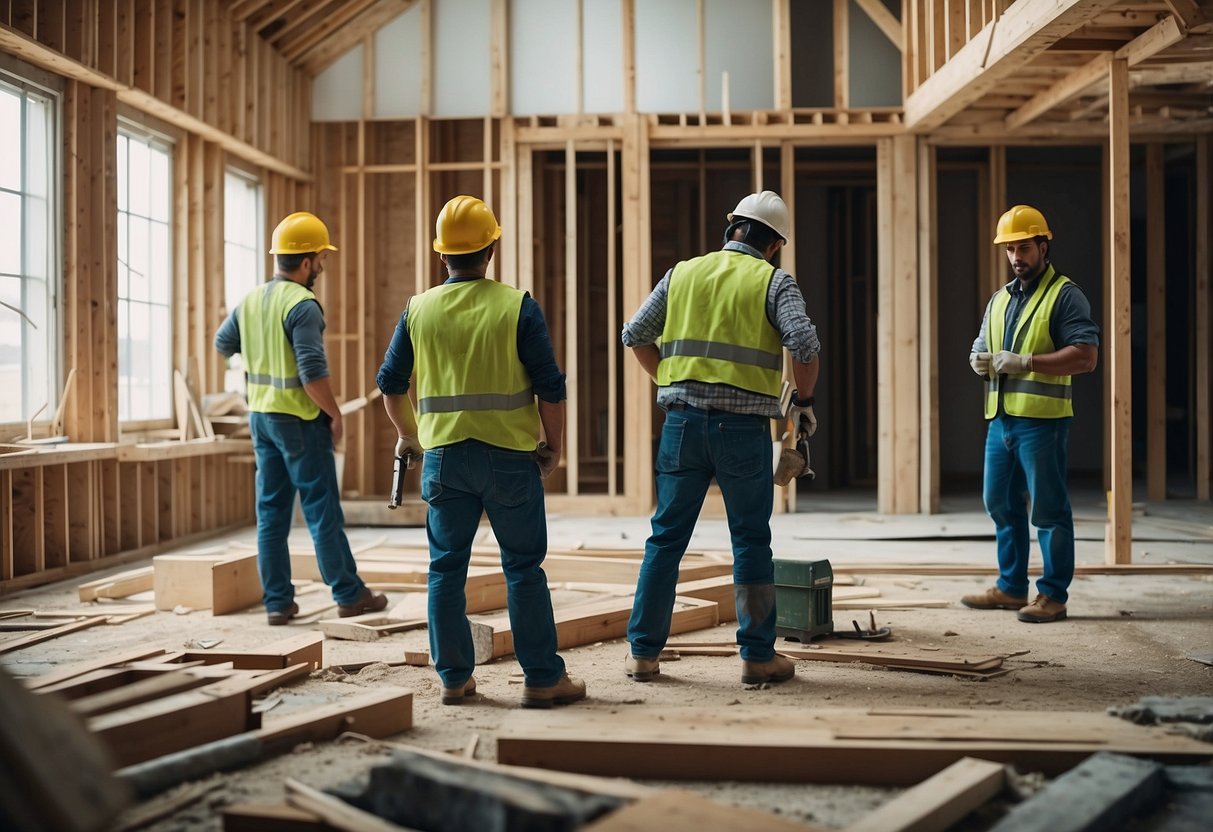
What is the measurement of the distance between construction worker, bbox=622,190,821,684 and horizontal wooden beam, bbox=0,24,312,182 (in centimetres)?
417

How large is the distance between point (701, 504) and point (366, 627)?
1858 millimetres

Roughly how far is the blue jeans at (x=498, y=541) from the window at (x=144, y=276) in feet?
16.0

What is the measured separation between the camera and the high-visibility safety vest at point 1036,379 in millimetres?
5520

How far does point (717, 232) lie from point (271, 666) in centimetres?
866

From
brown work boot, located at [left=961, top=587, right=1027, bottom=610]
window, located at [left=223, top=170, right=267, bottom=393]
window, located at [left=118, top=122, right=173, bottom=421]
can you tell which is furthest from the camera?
window, located at [left=223, top=170, right=267, bottom=393]

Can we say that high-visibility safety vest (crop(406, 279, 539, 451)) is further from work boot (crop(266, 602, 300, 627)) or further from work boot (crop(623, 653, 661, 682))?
work boot (crop(266, 602, 300, 627))

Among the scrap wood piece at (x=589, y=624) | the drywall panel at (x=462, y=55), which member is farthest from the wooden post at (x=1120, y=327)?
the drywall panel at (x=462, y=55)

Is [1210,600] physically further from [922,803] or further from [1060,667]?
[922,803]

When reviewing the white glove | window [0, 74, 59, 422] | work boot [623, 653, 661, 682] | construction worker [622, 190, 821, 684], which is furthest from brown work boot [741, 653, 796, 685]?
window [0, 74, 59, 422]

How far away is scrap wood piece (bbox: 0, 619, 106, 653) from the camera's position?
5039 millimetres

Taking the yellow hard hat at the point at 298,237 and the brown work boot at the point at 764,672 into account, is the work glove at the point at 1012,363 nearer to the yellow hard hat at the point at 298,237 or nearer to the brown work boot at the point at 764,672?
the brown work boot at the point at 764,672

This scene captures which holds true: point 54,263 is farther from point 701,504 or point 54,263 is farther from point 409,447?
point 701,504

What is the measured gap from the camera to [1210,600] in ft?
20.2

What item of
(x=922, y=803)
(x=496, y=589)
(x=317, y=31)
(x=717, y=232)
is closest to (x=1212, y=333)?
(x=717, y=232)
